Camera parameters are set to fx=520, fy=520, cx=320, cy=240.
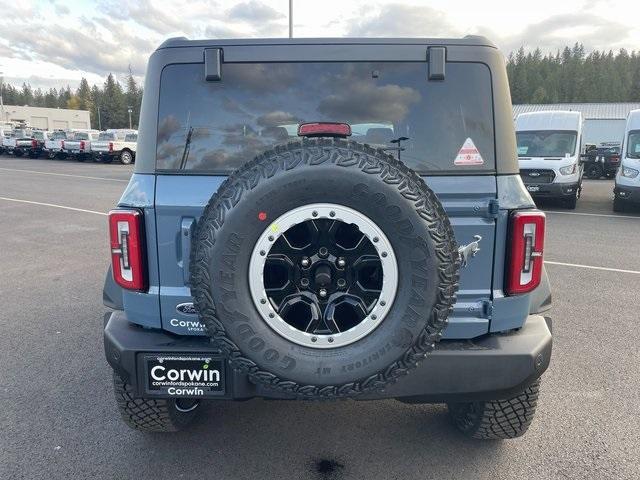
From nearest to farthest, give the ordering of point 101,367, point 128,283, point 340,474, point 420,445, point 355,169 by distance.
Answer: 1. point 355,169
2. point 128,283
3. point 340,474
4. point 420,445
5. point 101,367

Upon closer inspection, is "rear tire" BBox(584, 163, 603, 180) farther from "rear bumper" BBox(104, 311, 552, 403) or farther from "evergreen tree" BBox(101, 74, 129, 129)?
"evergreen tree" BBox(101, 74, 129, 129)

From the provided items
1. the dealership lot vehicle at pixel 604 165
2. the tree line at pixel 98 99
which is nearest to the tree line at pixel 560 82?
the tree line at pixel 98 99

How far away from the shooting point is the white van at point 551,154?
12.7 meters

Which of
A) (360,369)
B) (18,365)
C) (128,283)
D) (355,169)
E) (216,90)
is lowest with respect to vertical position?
(18,365)

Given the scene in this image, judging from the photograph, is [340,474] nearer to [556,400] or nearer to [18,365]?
[556,400]

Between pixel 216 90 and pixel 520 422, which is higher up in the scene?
pixel 216 90

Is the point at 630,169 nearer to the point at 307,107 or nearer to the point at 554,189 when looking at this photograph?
the point at 554,189

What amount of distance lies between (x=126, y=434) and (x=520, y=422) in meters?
2.23

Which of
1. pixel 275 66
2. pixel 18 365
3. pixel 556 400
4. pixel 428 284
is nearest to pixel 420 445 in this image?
pixel 556 400

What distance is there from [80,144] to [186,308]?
101ft

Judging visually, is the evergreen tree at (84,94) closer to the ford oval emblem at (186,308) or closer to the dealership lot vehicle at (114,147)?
the dealership lot vehicle at (114,147)

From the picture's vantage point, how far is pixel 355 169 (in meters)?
1.98

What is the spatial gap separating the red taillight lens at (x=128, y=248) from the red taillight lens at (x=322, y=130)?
0.87 metres

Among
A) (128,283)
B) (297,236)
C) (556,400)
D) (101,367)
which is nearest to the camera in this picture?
(297,236)
